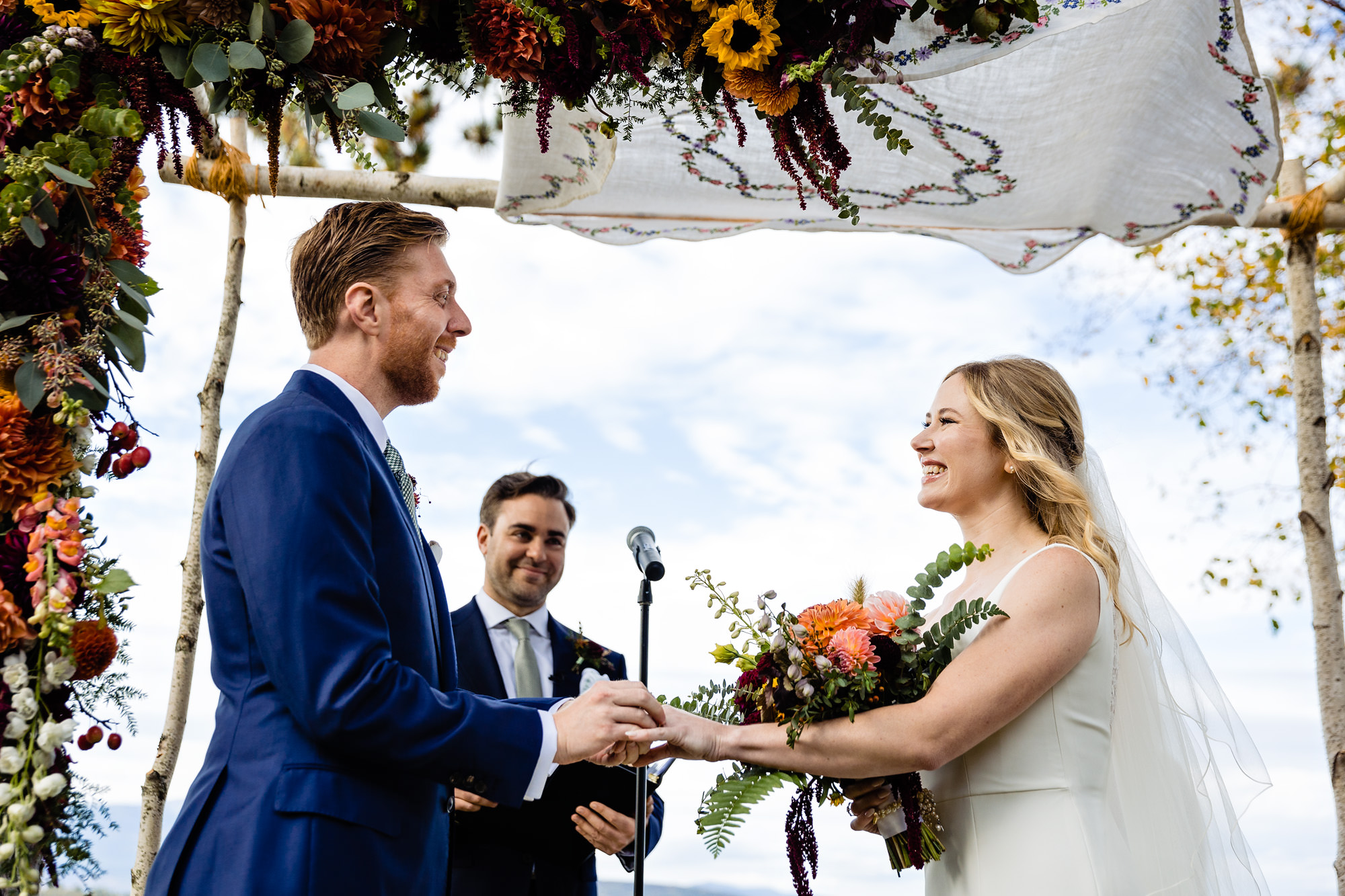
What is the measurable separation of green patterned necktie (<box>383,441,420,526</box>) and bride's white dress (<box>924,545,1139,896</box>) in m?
1.40

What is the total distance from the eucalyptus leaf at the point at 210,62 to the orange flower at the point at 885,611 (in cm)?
195

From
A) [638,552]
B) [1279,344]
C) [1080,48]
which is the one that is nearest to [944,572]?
[638,552]

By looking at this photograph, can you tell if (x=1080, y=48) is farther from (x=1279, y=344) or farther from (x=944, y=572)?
(x=1279, y=344)

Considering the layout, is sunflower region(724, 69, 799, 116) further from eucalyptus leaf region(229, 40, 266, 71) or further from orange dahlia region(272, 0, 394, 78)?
eucalyptus leaf region(229, 40, 266, 71)

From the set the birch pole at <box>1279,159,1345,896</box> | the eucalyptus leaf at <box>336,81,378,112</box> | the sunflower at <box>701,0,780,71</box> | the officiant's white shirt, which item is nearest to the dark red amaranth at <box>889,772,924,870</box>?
the officiant's white shirt

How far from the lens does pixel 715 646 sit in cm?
286

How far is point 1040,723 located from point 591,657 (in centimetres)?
207

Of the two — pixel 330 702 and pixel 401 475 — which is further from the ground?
pixel 401 475

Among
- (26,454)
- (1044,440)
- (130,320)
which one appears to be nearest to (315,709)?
(26,454)

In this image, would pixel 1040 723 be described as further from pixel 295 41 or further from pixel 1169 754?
pixel 295 41

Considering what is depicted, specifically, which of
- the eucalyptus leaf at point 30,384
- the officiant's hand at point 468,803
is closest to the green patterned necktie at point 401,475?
the eucalyptus leaf at point 30,384

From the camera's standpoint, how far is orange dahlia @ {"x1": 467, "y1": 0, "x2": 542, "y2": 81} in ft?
7.88

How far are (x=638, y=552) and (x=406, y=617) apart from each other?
1.26 metres

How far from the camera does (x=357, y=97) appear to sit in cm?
222
